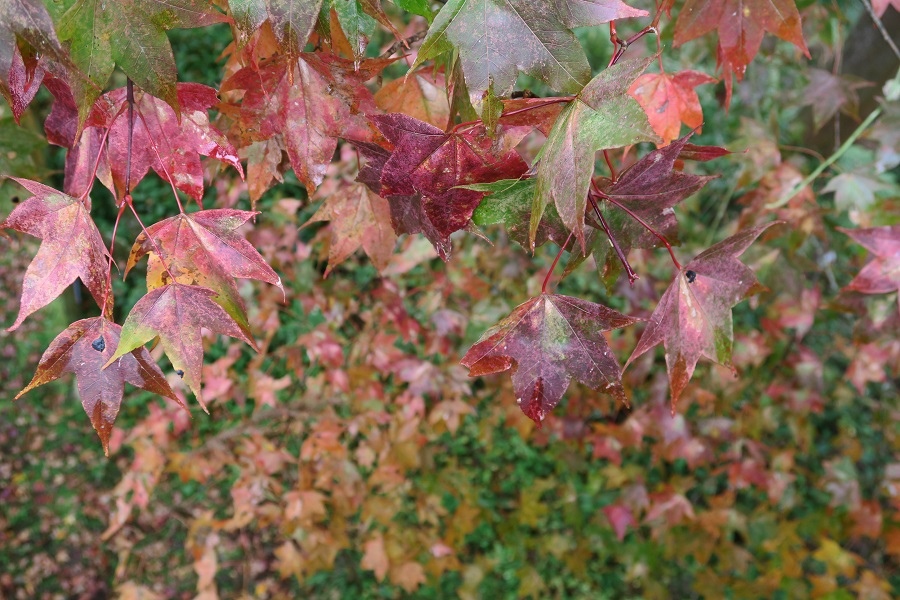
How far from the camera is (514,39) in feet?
2.21

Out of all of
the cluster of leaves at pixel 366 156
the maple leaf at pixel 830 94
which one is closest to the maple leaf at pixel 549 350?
the cluster of leaves at pixel 366 156

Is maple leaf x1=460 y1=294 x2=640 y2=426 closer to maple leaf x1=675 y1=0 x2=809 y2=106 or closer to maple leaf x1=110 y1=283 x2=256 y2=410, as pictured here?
maple leaf x1=110 y1=283 x2=256 y2=410

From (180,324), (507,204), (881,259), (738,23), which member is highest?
(738,23)

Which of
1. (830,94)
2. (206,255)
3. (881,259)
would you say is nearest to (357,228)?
(206,255)

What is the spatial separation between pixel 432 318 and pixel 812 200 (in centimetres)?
131

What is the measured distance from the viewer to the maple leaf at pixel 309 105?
851 millimetres

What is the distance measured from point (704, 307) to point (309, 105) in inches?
24.0

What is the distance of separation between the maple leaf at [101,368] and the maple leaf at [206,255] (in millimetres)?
88

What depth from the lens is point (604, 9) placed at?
0.66m

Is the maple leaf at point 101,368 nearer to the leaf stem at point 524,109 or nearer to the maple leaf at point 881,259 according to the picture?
the leaf stem at point 524,109

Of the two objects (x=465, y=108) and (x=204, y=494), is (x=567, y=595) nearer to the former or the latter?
(x=204, y=494)

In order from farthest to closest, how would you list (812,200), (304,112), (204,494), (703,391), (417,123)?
(204,494) → (703,391) → (812,200) → (304,112) → (417,123)

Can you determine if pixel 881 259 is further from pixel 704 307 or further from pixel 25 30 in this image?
pixel 25 30

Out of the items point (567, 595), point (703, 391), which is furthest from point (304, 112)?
point (567, 595)
